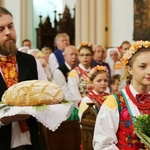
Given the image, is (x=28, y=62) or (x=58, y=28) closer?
(x=28, y=62)

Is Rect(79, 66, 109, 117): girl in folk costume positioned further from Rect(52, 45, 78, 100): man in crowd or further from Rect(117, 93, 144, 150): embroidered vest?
Rect(117, 93, 144, 150): embroidered vest

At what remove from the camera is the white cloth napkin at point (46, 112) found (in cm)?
298

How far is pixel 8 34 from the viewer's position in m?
3.25

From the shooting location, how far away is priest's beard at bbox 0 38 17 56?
3.29 metres

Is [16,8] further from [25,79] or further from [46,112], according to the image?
[46,112]

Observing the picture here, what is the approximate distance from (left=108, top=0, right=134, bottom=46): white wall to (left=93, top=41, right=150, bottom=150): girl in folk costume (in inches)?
324

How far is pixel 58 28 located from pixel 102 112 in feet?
45.7

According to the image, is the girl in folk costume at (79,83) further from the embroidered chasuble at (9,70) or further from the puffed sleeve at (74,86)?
the embroidered chasuble at (9,70)

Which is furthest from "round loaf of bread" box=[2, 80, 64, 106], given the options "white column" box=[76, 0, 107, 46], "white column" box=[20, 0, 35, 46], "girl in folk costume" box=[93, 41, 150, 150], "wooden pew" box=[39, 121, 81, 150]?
"white column" box=[20, 0, 35, 46]

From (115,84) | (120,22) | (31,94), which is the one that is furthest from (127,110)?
(120,22)

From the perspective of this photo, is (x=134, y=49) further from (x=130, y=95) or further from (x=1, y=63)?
(x=1, y=63)

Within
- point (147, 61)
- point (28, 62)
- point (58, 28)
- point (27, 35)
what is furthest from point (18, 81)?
point (58, 28)

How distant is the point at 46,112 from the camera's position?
302cm

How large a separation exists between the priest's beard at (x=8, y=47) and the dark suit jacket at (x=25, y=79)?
0.56ft
